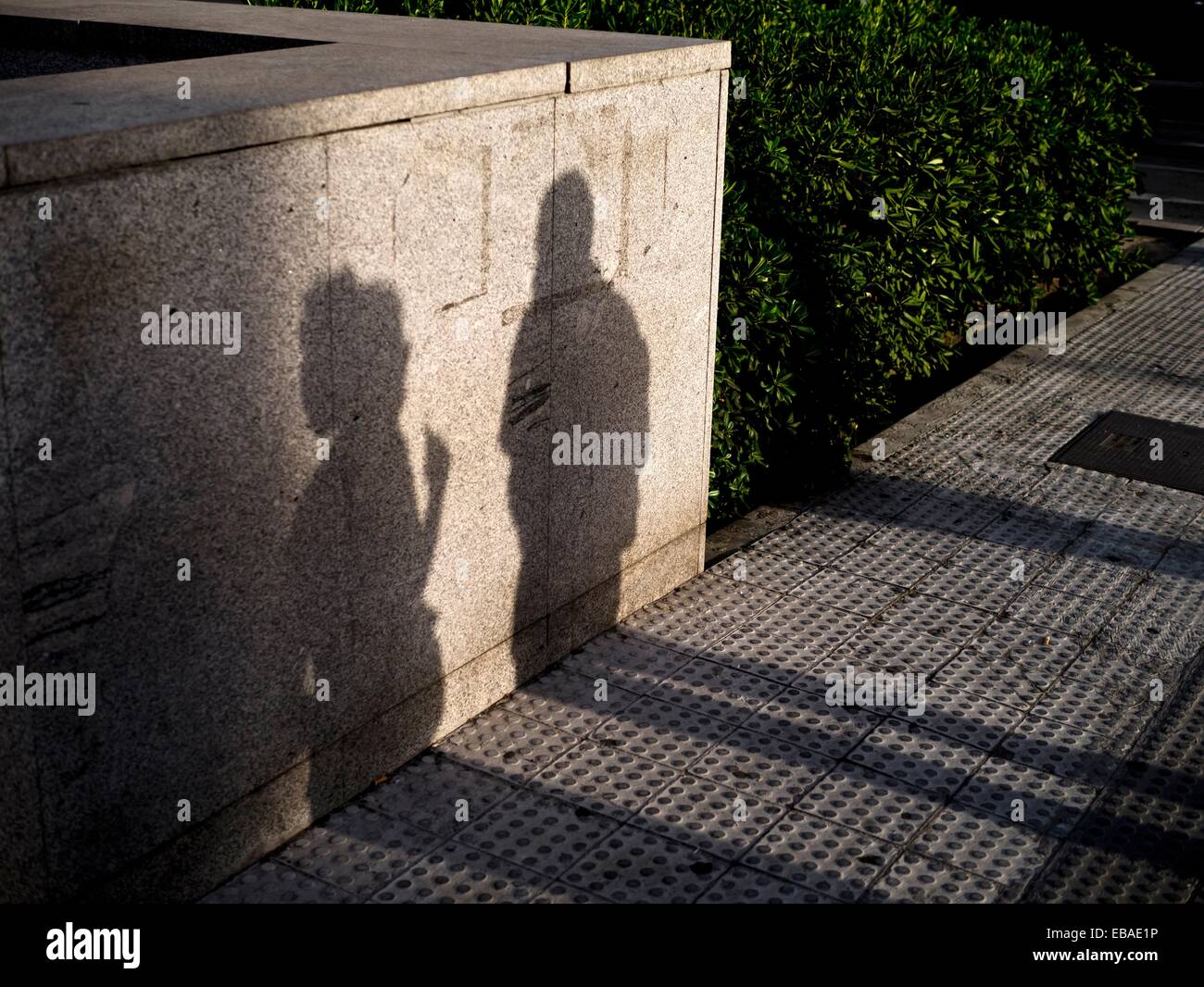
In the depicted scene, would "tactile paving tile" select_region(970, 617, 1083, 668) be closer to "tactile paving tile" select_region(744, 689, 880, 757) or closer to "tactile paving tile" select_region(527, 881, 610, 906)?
"tactile paving tile" select_region(744, 689, 880, 757)

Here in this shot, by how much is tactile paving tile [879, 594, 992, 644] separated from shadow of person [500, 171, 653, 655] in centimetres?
117

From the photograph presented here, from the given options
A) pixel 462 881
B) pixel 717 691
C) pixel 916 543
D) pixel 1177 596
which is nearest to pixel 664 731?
pixel 717 691

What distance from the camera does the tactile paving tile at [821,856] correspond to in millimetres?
4090

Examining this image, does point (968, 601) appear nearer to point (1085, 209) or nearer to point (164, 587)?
point (164, 587)

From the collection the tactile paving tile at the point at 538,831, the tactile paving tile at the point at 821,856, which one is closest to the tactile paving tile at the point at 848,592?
the tactile paving tile at the point at 821,856

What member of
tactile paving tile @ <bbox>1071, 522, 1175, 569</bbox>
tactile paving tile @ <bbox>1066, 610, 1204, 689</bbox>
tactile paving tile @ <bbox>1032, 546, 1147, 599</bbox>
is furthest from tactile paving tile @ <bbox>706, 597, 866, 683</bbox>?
tactile paving tile @ <bbox>1071, 522, 1175, 569</bbox>

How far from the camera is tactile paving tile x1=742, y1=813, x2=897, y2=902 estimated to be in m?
4.09

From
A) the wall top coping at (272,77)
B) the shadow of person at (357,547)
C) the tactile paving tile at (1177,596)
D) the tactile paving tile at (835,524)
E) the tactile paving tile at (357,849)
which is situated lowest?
the tactile paving tile at (357,849)

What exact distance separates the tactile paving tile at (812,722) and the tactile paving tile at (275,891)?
164 cm

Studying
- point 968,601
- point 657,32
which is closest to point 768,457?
point 968,601

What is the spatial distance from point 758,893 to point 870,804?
2.12ft

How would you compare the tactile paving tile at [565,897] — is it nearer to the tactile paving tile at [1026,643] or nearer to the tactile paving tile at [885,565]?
the tactile paving tile at [1026,643]

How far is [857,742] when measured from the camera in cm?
486
